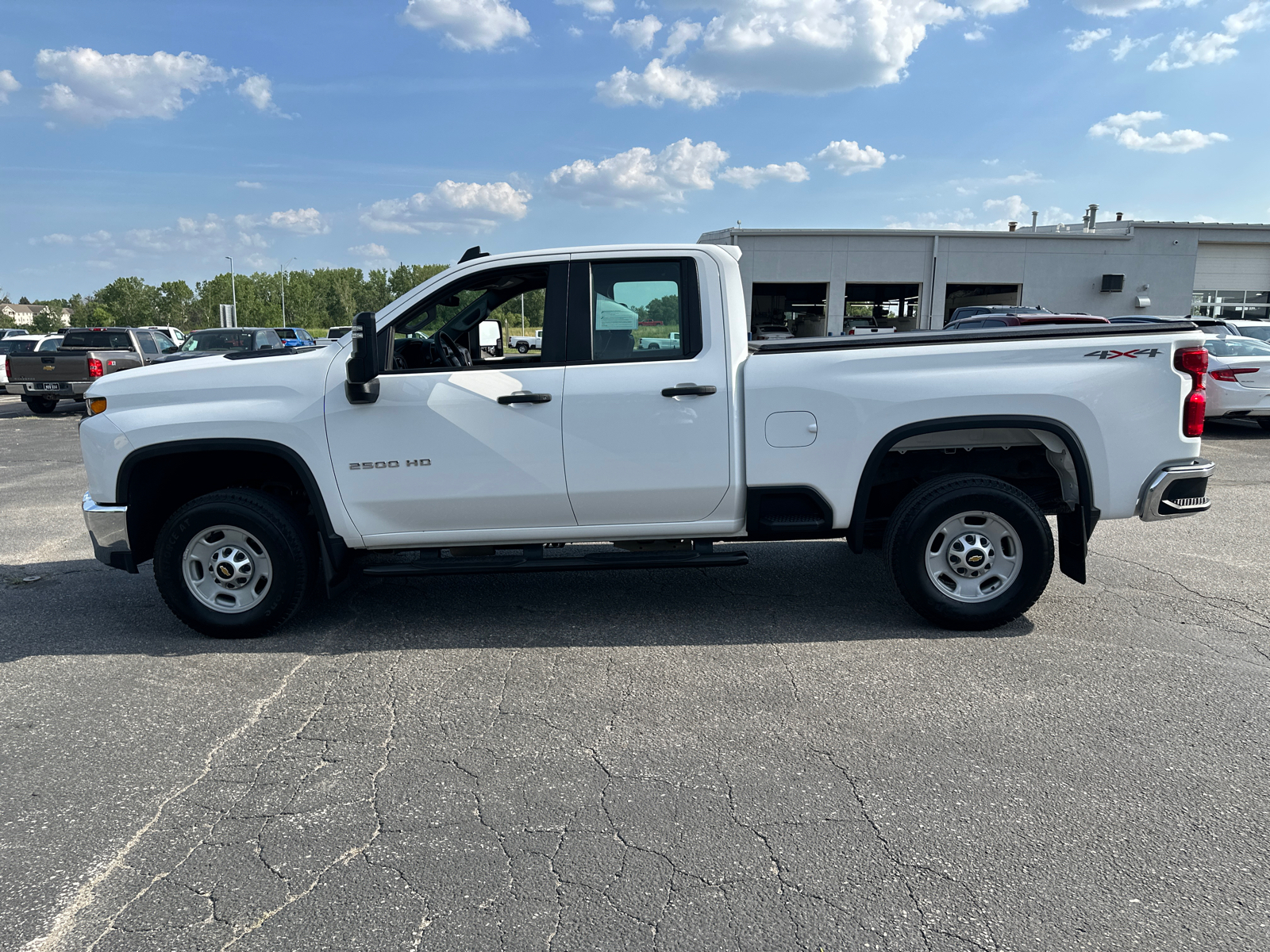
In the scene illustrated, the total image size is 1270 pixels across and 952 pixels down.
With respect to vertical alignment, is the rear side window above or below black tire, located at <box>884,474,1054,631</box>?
above

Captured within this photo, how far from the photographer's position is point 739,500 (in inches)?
192

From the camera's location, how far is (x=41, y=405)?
19.6 metres

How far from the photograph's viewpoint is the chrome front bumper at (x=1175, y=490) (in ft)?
15.7

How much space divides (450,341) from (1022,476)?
352cm

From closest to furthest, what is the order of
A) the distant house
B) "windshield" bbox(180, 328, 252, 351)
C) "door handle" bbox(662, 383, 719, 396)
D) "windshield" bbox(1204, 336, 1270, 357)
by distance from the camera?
"door handle" bbox(662, 383, 719, 396)
"windshield" bbox(1204, 336, 1270, 357)
"windshield" bbox(180, 328, 252, 351)
the distant house

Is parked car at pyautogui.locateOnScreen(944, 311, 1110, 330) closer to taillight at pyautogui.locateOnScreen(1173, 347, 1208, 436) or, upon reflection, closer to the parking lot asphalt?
the parking lot asphalt

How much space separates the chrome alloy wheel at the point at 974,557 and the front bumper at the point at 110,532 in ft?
14.8

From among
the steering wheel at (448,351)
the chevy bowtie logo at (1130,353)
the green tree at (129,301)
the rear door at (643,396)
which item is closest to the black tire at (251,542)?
the steering wheel at (448,351)

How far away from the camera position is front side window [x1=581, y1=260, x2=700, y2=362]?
482cm

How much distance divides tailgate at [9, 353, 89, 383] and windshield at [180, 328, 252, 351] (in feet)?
6.77

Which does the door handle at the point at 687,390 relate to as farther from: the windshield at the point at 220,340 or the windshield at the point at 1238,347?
the windshield at the point at 220,340

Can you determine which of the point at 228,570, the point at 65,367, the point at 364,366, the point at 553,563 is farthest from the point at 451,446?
the point at 65,367

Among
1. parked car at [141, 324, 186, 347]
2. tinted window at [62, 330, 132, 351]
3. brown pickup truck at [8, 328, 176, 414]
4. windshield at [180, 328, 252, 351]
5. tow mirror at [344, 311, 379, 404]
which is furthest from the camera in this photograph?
parked car at [141, 324, 186, 347]

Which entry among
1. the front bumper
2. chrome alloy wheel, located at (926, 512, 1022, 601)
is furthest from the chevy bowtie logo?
the front bumper
